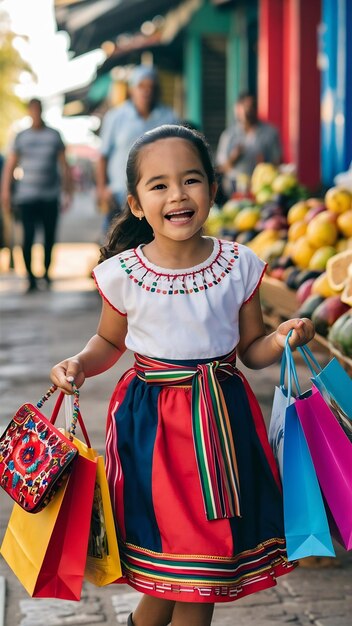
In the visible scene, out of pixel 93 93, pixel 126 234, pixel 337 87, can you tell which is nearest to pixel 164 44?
pixel 93 93

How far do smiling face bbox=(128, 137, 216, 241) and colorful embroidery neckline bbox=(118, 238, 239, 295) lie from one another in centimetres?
10

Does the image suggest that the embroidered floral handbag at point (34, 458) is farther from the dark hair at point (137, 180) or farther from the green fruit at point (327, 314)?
the green fruit at point (327, 314)

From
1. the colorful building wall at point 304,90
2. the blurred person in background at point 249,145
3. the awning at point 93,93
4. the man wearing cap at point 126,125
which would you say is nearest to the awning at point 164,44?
the awning at point 93,93

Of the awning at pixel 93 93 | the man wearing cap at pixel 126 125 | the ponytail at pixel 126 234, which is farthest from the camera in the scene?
the awning at pixel 93 93

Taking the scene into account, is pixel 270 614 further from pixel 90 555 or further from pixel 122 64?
pixel 122 64

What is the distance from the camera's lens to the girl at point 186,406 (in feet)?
8.20

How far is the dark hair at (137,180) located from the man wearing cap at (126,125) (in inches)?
209

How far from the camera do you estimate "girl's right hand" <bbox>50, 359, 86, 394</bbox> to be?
102 inches

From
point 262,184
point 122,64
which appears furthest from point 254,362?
point 122,64

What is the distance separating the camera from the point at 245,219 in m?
8.16

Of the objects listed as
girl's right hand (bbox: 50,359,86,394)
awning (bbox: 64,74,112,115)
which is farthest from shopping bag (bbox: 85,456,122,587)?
awning (bbox: 64,74,112,115)

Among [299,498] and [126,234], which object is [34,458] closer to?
[299,498]

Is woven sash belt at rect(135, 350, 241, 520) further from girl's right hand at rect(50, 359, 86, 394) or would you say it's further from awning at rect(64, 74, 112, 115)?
awning at rect(64, 74, 112, 115)

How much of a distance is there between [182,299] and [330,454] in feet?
1.78
